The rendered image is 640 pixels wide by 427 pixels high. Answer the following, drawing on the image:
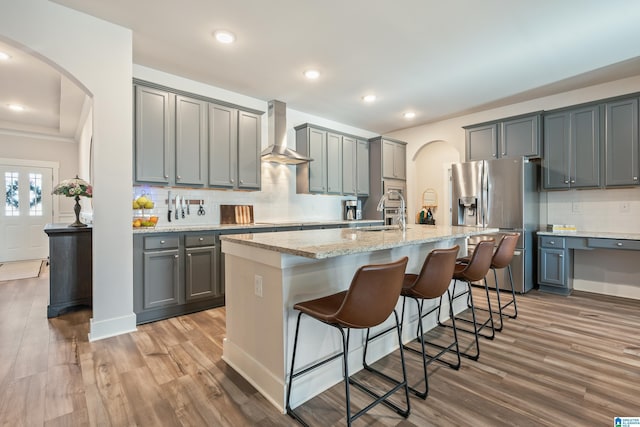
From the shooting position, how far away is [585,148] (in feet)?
13.1

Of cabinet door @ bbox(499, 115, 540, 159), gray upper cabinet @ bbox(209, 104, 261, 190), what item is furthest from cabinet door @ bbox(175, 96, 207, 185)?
cabinet door @ bbox(499, 115, 540, 159)

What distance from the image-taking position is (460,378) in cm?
207

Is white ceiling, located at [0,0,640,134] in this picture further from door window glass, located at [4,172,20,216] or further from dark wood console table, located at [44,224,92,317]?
door window glass, located at [4,172,20,216]

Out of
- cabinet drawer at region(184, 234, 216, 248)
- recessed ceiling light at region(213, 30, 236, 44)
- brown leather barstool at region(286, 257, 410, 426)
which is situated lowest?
brown leather barstool at region(286, 257, 410, 426)

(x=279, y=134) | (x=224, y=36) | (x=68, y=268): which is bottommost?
(x=68, y=268)

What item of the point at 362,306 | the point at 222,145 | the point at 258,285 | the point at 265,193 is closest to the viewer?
the point at 362,306

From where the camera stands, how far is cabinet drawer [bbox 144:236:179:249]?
3057 mm

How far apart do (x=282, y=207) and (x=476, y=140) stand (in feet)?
10.8

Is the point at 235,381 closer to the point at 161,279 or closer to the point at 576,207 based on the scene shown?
the point at 161,279

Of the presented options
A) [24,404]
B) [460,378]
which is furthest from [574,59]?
[24,404]

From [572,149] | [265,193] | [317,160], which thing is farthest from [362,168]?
[572,149]

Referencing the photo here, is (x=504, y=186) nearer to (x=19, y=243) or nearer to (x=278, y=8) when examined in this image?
(x=278, y=8)

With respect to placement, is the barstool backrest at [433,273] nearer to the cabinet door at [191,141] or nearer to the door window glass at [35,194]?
the cabinet door at [191,141]

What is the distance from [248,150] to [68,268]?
8.16 ft
